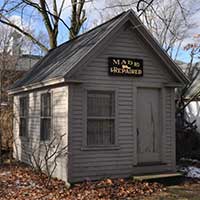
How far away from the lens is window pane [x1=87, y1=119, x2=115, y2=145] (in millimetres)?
10797

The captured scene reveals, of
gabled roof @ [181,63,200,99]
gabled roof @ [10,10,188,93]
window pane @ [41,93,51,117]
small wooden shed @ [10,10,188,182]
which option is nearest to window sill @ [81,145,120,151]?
small wooden shed @ [10,10,188,182]

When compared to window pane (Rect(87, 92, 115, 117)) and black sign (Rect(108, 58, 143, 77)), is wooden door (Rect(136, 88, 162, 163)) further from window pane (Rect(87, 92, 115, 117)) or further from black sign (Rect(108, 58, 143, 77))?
window pane (Rect(87, 92, 115, 117))

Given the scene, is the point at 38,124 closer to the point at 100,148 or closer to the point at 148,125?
the point at 100,148

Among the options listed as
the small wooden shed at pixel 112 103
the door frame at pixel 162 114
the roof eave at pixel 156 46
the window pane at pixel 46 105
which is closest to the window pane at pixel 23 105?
the small wooden shed at pixel 112 103

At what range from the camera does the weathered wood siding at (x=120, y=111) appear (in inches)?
413

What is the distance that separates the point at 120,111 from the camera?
440 inches

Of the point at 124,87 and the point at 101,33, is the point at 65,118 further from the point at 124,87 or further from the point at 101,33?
the point at 101,33

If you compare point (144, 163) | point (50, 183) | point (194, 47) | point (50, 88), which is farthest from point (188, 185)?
point (194, 47)

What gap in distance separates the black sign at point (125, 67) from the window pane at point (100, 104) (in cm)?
71

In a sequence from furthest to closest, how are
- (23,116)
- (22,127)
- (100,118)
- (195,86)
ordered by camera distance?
(195,86) → (22,127) → (23,116) → (100,118)

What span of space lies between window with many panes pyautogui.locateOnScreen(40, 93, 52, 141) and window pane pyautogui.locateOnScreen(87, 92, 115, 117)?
62.3 inches

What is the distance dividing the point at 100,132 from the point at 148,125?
5.57 feet

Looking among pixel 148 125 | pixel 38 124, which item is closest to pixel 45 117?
pixel 38 124

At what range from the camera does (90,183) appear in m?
10.3
